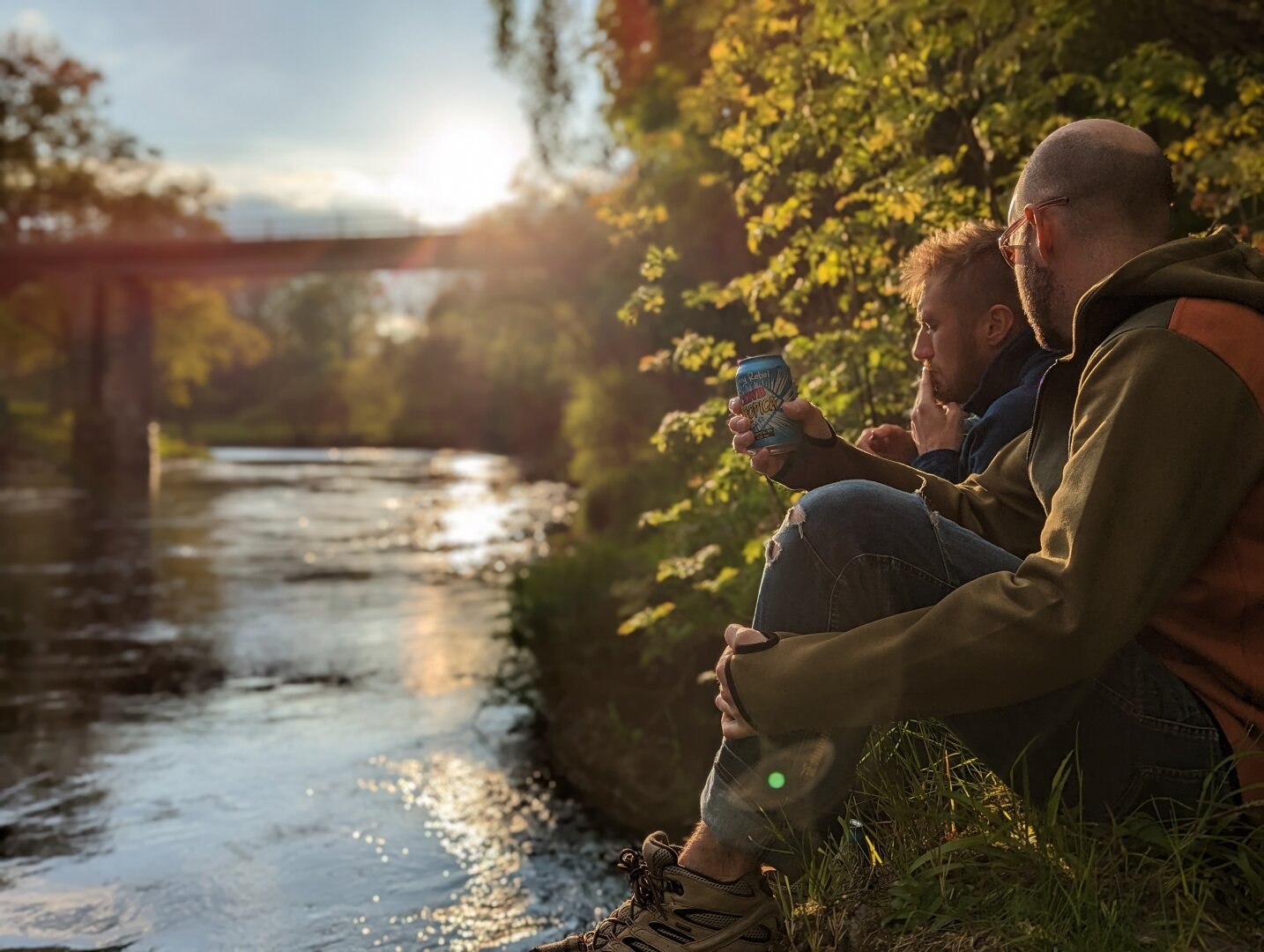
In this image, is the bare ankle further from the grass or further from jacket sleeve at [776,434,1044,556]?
jacket sleeve at [776,434,1044,556]

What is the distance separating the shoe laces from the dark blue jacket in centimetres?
135

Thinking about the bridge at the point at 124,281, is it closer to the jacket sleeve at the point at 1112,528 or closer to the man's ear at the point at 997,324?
the man's ear at the point at 997,324

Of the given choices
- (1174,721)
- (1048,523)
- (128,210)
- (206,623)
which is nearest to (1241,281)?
(1048,523)

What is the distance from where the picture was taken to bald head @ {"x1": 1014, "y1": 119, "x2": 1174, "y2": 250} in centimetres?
257

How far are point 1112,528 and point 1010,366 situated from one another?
137 cm

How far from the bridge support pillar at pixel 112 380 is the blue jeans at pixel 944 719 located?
125ft

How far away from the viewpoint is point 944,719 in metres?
2.69

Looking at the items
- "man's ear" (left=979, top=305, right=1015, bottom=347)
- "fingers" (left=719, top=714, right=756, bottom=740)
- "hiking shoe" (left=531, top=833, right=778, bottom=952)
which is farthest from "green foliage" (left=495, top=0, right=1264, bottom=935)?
"man's ear" (left=979, top=305, right=1015, bottom=347)

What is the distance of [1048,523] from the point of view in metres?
2.33

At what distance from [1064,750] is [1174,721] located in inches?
8.5

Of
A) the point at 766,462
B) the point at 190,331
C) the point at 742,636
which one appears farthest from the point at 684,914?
the point at 190,331

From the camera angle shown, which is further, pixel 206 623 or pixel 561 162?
pixel 561 162

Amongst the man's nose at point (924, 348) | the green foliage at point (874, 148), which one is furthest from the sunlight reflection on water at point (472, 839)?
the man's nose at point (924, 348)

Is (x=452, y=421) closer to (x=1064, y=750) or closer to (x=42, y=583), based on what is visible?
(x=42, y=583)
